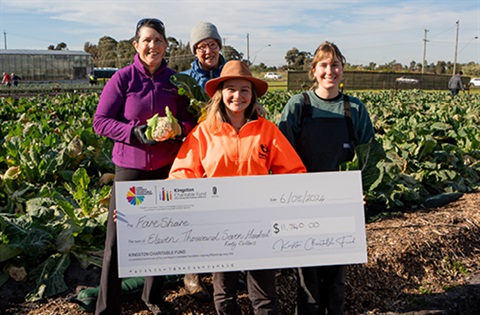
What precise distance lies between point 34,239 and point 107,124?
131cm

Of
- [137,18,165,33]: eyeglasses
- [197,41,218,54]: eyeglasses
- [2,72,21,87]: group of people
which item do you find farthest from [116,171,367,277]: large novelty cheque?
[2,72,21,87]: group of people

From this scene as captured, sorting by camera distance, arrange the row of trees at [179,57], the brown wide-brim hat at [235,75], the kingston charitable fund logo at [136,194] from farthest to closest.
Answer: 1. the row of trees at [179,57]
2. the brown wide-brim hat at [235,75]
3. the kingston charitable fund logo at [136,194]

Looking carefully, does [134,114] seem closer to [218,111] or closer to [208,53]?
[218,111]

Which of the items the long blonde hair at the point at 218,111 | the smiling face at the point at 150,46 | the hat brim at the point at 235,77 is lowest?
the long blonde hair at the point at 218,111

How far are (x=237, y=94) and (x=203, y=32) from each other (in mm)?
969

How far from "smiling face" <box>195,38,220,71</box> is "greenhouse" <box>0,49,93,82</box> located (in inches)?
2135

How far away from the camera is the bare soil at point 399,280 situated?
360 cm

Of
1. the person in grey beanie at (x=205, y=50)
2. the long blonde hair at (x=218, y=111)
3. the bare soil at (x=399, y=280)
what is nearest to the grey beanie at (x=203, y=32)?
the person in grey beanie at (x=205, y=50)

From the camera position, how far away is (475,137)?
7.86 metres

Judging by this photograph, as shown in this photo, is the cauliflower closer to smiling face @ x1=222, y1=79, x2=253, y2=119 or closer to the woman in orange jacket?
the woman in orange jacket

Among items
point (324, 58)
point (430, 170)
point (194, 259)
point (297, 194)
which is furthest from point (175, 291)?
point (430, 170)

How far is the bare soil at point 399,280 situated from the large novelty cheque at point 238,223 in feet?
2.77

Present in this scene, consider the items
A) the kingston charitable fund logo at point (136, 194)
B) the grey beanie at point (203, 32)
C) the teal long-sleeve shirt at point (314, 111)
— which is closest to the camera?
the kingston charitable fund logo at point (136, 194)

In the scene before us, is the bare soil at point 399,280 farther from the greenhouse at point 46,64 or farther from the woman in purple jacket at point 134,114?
the greenhouse at point 46,64
